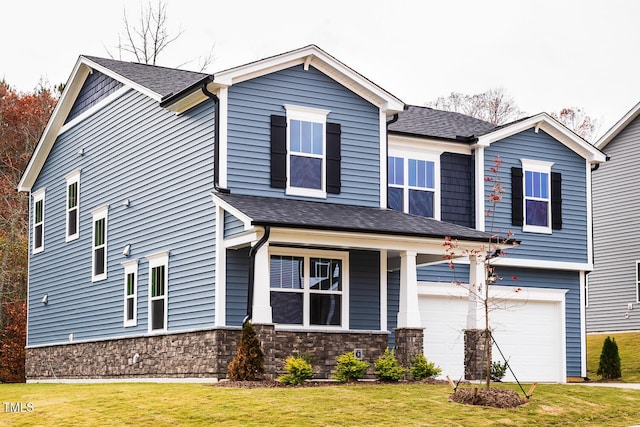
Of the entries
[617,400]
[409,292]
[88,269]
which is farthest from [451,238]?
[88,269]

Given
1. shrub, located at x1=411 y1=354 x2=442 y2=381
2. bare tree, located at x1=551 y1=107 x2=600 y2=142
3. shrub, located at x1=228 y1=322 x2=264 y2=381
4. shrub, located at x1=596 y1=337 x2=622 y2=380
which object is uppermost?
bare tree, located at x1=551 y1=107 x2=600 y2=142

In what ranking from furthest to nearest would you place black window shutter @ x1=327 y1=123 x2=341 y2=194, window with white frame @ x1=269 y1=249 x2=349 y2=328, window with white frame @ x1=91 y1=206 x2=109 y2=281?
window with white frame @ x1=91 y1=206 x2=109 y2=281 < black window shutter @ x1=327 y1=123 x2=341 y2=194 < window with white frame @ x1=269 y1=249 x2=349 y2=328

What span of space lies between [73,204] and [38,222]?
127 inches

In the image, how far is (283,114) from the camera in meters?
21.5

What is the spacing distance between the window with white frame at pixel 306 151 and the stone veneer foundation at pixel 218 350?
10.4 feet

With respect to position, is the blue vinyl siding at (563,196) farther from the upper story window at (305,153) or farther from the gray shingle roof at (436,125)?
the upper story window at (305,153)

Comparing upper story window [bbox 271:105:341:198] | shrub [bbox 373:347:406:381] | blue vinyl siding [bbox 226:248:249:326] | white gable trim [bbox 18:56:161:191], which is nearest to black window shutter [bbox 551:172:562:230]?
upper story window [bbox 271:105:341:198]

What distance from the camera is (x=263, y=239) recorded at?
60.5ft

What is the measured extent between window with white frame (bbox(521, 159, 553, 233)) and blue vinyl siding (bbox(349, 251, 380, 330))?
5.96 m

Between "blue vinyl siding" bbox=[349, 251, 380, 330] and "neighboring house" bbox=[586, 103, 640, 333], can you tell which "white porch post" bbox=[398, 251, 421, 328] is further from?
"neighboring house" bbox=[586, 103, 640, 333]

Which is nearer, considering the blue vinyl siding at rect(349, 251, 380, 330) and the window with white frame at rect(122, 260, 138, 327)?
the blue vinyl siding at rect(349, 251, 380, 330)

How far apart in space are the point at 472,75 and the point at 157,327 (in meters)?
32.2

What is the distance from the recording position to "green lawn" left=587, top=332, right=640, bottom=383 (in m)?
27.9

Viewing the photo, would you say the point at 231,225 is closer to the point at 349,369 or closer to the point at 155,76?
the point at 349,369
